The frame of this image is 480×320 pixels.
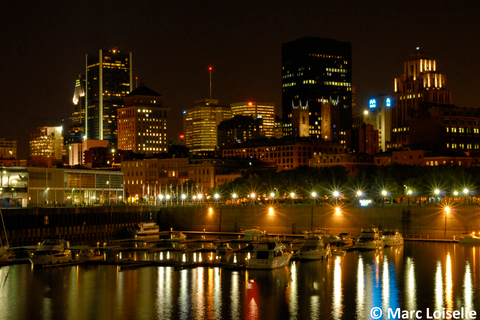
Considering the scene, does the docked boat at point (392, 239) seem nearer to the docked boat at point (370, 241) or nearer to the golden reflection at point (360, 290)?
the docked boat at point (370, 241)

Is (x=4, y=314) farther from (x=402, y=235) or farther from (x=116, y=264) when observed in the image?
(x=402, y=235)

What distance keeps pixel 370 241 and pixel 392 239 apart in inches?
232

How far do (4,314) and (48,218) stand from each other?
229 feet

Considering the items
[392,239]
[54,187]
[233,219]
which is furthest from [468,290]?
[54,187]

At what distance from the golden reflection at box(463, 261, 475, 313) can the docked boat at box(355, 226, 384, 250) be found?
2214cm

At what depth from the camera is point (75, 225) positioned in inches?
5719

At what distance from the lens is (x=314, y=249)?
105 m

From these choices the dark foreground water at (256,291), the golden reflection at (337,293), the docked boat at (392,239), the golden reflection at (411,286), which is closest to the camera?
the golden reflection at (337,293)

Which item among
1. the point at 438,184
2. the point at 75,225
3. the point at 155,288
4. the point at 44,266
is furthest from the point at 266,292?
the point at 438,184

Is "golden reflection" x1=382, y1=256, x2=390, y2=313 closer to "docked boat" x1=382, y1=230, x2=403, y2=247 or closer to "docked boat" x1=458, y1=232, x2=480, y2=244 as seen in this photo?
"docked boat" x1=382, y1=230, x2=403, y2=247

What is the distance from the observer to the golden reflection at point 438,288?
72250 mm

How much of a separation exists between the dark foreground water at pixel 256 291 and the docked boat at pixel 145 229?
53.7m

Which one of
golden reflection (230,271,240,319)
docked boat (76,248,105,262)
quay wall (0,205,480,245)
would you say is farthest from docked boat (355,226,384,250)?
docked boat (76,248,105,262)

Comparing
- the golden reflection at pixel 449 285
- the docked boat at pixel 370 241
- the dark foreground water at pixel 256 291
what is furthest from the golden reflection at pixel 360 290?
the docked boat at pixel 370 241
